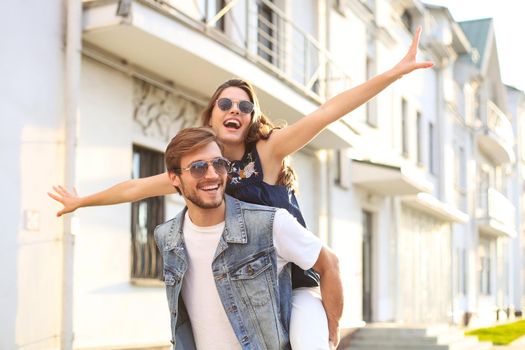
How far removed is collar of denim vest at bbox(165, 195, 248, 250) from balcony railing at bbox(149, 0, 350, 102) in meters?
6.86

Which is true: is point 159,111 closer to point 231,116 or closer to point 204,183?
point 231,116

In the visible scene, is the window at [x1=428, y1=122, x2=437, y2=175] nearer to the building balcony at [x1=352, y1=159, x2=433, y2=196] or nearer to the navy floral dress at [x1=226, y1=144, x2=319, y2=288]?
the building balcony at [x1=352, y1=159, x2=433, y2=196]

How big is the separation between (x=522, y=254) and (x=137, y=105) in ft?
137

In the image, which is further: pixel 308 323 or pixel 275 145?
pixel 275 145

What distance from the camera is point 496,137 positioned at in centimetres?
3644

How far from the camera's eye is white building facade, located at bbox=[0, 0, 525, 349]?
9484 millimetres

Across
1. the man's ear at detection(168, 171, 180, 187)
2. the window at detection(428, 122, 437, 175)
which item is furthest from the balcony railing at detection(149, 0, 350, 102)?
the window at detection(428, 122, 437, 175)

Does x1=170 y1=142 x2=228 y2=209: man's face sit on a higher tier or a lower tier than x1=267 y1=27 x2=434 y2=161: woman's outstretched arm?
lower

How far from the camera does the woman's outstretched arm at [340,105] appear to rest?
3953 millimetres

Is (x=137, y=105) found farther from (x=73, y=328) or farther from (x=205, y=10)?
(x=73, y=328)

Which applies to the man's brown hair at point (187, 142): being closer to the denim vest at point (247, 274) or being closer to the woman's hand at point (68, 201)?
the denim vest at point (247, 274)

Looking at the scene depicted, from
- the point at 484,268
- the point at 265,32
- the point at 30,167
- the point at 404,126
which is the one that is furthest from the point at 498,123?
the point at 30,167

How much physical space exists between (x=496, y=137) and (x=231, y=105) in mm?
33650

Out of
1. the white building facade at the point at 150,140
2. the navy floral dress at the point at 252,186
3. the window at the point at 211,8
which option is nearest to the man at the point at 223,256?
the navy floral dress at the point at 252,186
